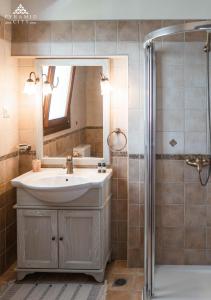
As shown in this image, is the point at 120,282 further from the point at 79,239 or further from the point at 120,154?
the point at 120,154

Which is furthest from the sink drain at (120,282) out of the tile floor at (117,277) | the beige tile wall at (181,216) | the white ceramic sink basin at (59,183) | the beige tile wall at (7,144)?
the beige tile wall at (7,144)

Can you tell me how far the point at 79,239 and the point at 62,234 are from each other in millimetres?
141

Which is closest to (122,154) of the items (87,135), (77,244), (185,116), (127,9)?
(87,135)

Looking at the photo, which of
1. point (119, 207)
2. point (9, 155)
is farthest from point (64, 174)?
point (119, 207)

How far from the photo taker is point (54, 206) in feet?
11.4

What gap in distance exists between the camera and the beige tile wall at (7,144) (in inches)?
145

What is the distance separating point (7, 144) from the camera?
382 centimetres

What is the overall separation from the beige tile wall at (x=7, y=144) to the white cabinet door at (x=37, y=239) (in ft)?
0.82

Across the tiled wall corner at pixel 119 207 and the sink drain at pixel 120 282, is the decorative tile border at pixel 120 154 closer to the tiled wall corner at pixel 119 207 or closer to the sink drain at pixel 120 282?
the tiled wall corner at pixel 119 207

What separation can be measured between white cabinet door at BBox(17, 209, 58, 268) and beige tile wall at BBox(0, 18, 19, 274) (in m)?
0.25

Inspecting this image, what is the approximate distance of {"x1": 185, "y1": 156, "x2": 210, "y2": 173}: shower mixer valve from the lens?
371 centimetres

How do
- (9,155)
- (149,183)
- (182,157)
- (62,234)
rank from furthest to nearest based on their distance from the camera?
1. (9,155)
2. (182,157)
3. (62,234)
4. (149,183)
